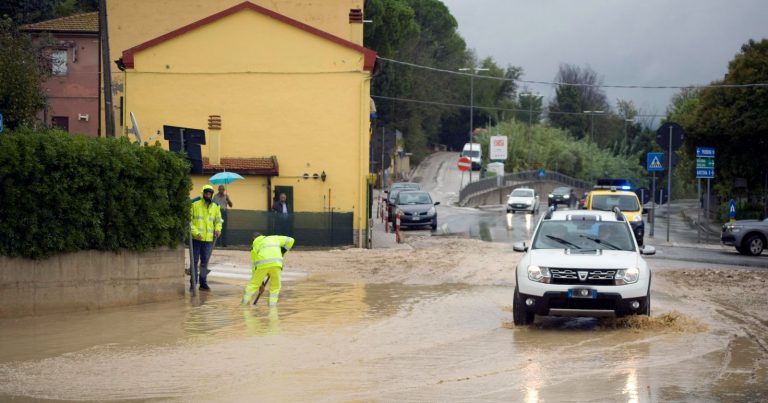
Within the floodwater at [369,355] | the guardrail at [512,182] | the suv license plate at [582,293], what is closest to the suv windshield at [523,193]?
the guardrail at [512,182]

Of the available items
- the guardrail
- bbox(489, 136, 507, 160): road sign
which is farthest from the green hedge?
bbox(489, 136, 507, 160): road sign

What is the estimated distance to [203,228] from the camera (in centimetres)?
1895

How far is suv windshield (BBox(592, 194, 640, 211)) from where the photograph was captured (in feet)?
114

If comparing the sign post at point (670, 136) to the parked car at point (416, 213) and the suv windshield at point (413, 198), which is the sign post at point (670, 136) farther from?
the suv windshield at point (413, 198)

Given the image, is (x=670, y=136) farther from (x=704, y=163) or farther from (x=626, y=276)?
(x=626, y=276)

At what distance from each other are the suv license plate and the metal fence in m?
16.2

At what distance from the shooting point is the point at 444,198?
81375 mm

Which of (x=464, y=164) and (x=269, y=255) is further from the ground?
(x=464, y=164)

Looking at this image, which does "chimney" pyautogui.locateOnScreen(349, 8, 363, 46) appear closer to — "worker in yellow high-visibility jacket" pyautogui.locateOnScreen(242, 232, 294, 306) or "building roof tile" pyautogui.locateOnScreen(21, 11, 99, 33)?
"building roof tile" pyautogui.locateOnScreen(21, 11, 99, 33)

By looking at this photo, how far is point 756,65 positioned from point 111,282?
43.7 m

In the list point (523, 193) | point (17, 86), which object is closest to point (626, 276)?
point (17, 86)

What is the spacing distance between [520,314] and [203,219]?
6817 millimetres

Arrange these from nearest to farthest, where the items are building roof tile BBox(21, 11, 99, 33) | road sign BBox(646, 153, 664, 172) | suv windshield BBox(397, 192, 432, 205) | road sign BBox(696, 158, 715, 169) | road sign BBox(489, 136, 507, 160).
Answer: road sign BBox(696, 158, 715, 169), road sign BBox(646, 153, 664, 172), suv windshield BBox(397, 192, 432, 205), building roof tile BBox(21, 11, 99, 33), road sign BBox(489, 136, 507, 160)

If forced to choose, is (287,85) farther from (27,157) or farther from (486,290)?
(27,157)
